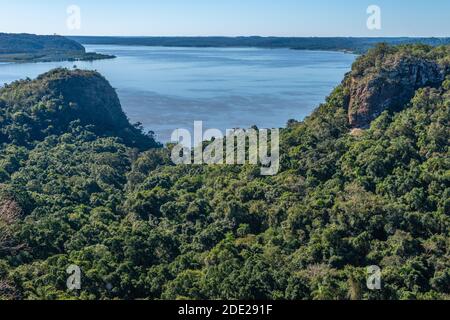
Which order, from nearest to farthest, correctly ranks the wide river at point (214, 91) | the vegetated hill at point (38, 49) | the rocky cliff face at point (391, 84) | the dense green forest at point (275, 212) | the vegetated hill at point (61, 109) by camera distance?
the dense green forest at point (275, 212), the rocky cliff face at point (391, 84), the vegetated hill at point (61, 109), the wide river at point (214, 91), the vegetated hill at point (38, 49)

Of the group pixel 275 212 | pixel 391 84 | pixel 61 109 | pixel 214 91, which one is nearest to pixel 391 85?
pixel 391 84

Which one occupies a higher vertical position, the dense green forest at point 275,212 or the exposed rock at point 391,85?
the exposed rock at point 391,85

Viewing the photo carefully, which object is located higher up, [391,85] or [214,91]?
[391,85]

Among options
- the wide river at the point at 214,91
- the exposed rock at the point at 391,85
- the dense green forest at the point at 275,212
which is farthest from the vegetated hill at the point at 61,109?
the exposed rock at the point at 391,85

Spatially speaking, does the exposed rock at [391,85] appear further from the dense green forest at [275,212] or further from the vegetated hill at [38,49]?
the vegetated hill at [38,49]

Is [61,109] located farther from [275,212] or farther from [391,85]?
[275,212]

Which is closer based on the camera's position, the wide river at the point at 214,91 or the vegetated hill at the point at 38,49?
the wide river at the point at 214,91
